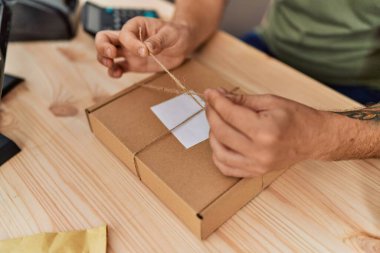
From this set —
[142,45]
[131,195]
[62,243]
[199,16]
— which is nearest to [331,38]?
[199,16]

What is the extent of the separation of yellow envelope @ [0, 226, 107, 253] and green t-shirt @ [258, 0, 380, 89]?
0.78m

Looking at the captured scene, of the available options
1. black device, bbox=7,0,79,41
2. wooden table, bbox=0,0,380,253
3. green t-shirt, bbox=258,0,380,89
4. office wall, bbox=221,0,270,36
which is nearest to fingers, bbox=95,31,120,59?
wooden table, bbox=0,0,380,253

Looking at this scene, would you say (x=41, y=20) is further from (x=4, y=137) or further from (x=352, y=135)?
(x=352, y=135)

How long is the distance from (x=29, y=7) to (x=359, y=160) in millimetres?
834

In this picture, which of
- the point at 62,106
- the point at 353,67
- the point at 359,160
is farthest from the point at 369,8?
the point at 62,106

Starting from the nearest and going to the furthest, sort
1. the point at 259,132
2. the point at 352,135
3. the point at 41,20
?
the point at 259,132 < the point at 352,135 < the point at 41,20

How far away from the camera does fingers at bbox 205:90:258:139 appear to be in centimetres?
47

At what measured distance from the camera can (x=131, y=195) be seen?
58 centimetres

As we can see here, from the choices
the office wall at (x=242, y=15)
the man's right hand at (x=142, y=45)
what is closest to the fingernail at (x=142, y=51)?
the man's right hand at (x=142, y=45)

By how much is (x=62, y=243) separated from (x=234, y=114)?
329 mm

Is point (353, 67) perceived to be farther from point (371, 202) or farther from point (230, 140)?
point (230, 140)

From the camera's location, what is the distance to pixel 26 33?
0.88 meters

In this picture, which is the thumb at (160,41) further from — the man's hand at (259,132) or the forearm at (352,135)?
the forearm at (352,135)

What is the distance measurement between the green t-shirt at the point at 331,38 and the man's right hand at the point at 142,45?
38 cm
